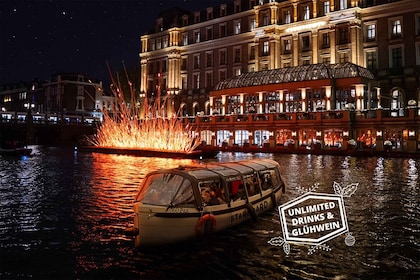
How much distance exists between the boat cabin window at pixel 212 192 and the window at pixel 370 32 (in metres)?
55.2

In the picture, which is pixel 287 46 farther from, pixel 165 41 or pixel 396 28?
pixel 165 41

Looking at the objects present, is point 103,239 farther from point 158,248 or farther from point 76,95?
point 76,95

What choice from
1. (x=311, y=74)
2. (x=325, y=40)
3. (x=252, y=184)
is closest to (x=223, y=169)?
(x=252, y=184)

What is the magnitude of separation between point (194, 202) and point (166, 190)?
1051 mm

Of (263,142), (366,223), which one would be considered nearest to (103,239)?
(366,223)

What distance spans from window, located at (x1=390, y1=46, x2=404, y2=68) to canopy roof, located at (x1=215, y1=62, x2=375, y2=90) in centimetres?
364

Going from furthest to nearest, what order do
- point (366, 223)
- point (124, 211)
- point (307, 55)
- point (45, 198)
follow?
1. point (307, 55)
2. point (45, 198)
3. point (124, 211)
4. point (366, 223)

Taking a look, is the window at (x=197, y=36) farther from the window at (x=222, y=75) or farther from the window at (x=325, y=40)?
the window at (x=325, y=40)

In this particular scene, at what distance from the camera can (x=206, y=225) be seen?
11.6 m

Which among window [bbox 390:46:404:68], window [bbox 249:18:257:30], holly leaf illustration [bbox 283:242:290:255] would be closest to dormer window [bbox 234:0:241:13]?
window [bbox 249:18:257:30]

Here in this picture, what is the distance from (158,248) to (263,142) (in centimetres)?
4588

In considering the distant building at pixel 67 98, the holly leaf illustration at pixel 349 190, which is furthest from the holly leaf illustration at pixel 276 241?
the distant building at pixel 67 98

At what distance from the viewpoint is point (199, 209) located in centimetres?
1141

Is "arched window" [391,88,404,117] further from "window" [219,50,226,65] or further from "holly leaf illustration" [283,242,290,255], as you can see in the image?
"holly leaf illustration" [283,242,290,255]
